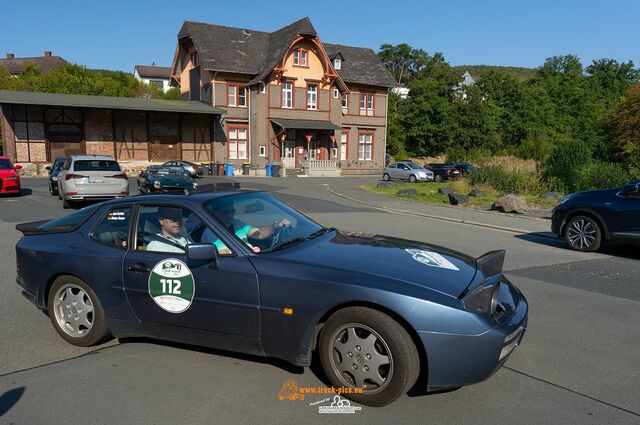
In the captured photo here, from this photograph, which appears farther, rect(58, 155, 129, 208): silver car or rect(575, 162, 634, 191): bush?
rect(575, 162, 634, 191): bush

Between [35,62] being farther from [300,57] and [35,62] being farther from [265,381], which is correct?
Answer: [265,381]

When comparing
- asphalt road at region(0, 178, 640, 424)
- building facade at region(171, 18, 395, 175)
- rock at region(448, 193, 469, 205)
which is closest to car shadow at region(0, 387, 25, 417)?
asphalt road at region(0, 178, 640, 424)

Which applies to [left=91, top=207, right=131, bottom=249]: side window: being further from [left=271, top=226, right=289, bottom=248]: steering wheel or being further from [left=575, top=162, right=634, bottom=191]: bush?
[left=575, top=162, right=634, bottom=191]: bush

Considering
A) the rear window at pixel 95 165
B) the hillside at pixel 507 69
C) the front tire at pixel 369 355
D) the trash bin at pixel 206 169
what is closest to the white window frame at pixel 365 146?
the trash bin at pixel 206 169

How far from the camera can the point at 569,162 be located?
2084 centimetres

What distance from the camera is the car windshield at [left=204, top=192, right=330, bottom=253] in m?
4.28

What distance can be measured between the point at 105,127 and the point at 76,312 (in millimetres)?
36497

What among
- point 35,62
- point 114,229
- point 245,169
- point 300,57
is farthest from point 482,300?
point 35,62

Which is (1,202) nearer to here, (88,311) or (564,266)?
(88,311)

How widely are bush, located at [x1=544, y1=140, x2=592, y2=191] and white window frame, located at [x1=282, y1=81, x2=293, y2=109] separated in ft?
83.3

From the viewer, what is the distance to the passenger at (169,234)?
4.40 meters

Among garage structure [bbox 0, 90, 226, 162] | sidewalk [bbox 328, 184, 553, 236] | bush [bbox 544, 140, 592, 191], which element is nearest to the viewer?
sidewalk [bbox 328, 184, 553, 236]

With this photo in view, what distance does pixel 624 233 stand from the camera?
9.27 meters

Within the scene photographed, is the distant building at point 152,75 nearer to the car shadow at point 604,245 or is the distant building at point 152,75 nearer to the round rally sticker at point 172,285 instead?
the car shadow at point 604,245
